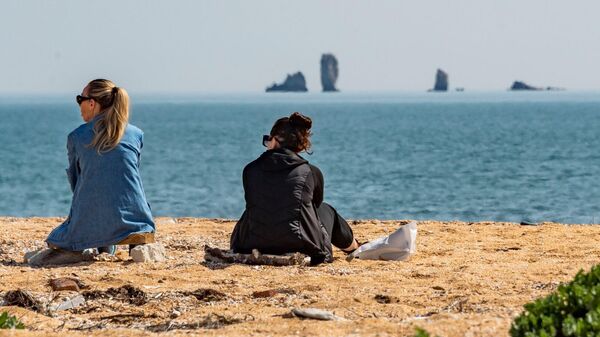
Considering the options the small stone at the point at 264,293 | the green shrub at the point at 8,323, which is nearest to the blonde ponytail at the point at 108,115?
the small stone at the point at 264,293

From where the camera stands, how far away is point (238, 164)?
159 feet

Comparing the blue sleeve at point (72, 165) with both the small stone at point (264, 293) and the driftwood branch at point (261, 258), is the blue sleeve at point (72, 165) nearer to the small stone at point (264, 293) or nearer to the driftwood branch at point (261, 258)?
the driftwood branch at point (261, 258)

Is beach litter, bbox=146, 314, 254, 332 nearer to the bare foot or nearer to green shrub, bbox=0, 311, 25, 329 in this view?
green shrub, bbox=0, 311, 25, 329

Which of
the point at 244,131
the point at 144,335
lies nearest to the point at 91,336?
the point at 144,335

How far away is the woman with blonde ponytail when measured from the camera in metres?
10.4

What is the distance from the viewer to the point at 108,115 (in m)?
10.4

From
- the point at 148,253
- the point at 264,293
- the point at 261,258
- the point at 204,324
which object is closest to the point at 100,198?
the point at 148,253

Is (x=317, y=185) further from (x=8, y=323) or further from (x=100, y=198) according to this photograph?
(x=8, y=323)

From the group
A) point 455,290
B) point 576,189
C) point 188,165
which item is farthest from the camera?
point 188,165

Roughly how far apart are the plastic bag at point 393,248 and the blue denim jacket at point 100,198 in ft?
6.67

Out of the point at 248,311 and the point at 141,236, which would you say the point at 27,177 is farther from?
the point at 248,311

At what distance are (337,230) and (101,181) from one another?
2151 millimetres

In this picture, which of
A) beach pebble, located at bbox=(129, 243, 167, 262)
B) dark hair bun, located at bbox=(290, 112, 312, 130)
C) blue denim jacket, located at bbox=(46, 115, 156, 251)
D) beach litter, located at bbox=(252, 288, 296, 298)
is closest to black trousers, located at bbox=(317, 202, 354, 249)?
dark hair bun, located at bbox=(290, 112, 312, 130)

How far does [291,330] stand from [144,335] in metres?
0.89
